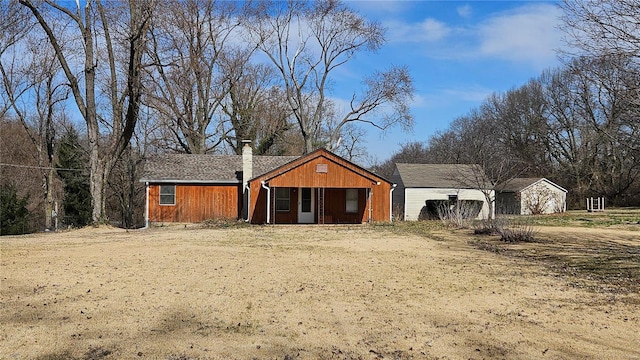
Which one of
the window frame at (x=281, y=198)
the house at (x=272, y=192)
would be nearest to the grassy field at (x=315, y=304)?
the house at (x=272, y=192)

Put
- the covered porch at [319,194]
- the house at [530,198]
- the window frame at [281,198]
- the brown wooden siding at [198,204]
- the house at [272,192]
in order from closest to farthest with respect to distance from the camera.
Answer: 1. the covered porch at [319,194]
2. the house at [272,192]
3. the brown wooden siding at [198,204]
4. the window frame at [281,198]
5. the house at [530,198]

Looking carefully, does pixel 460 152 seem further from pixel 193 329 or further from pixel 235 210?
pixel 193 329

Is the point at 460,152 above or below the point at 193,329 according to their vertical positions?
above

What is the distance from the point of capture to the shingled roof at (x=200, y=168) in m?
25.6

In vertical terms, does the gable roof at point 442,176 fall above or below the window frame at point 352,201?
above

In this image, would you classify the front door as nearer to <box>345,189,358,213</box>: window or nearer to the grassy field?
<box>345,189,358,213</box>: window

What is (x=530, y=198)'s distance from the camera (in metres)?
36.0

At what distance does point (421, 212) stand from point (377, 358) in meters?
28.6

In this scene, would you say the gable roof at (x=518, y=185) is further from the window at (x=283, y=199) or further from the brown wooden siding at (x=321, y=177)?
the window at (x=283, y=199)

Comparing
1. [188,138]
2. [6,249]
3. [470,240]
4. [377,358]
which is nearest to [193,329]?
[377,358]

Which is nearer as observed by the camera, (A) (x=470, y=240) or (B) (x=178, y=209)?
(A) (x=470, y=240)

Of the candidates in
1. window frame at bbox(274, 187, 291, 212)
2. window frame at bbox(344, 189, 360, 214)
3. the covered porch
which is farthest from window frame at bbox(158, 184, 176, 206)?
window frame at bbox(344, 189, 360, 214)

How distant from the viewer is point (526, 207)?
3597 cm

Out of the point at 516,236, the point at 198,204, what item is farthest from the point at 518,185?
the point at 198,204
